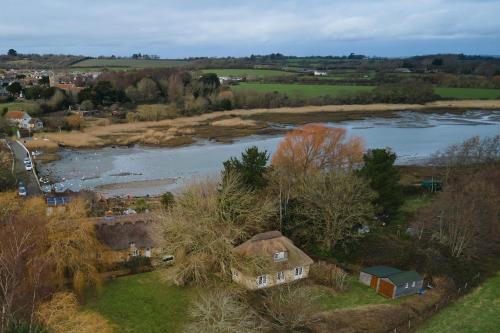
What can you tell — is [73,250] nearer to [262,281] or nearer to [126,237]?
[126,237]

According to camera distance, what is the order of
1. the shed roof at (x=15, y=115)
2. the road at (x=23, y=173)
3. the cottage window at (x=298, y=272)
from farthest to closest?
the shed roof at (x=15, y=115), the road at (x=23, y=173), the cottage window at (x=298, y=272)

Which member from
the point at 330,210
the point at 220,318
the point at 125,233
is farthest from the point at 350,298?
the point at 125,233

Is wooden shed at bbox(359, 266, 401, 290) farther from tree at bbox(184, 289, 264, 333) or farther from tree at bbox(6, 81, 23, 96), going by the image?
tree at bbox(6, 81, 23, 96)

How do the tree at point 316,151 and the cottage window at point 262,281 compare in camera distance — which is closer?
the cottage window at point 262,281

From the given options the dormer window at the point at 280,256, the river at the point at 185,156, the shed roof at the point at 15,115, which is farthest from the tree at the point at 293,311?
the shed roof at the point at 15,115

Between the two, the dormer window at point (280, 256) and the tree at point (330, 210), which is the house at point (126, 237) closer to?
the dormer window at point (280, 256)

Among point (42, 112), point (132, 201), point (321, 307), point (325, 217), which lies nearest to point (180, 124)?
point (42, 112)
